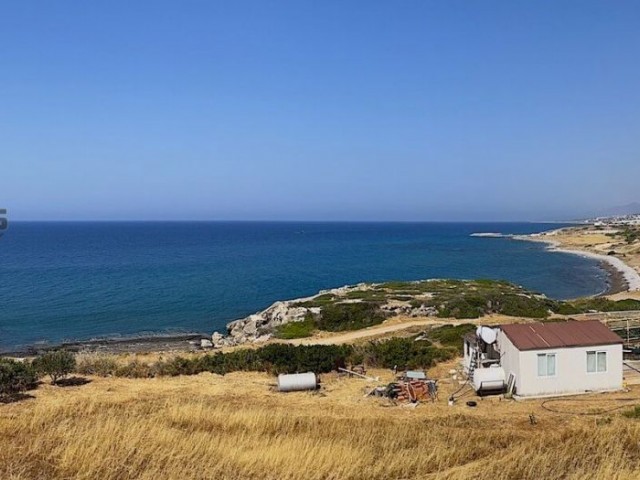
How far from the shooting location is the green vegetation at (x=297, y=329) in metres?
38.0

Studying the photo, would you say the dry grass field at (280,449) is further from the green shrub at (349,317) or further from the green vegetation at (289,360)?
the green shrub at (349,317)

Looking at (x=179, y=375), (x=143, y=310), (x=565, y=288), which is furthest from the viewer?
(x=565, y=288)

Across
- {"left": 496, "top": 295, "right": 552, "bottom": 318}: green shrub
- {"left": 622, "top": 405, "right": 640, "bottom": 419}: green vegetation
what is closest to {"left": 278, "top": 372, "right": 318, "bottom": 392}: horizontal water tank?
{"left": 622, "top": 405, "right": 640, "bottom": 419}: green vegetation

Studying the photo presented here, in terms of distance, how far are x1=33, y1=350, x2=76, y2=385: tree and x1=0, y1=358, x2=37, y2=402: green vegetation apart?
24.3 inches

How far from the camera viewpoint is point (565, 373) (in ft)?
66.7

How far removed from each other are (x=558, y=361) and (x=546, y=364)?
0.50 m

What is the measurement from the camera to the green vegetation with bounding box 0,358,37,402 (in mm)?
20516

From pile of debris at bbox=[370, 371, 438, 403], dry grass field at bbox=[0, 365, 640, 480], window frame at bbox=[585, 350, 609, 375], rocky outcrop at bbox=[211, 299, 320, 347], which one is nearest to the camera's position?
dry grass field at bbox=[0, 365, 640, 480]

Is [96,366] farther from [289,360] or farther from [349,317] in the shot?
[349,317]

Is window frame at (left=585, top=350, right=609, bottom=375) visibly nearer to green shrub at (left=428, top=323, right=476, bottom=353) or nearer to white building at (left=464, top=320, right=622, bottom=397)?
white building at (left=464, top=320, right=622, bottom=397)

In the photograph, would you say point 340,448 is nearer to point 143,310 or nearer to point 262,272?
point 143,310

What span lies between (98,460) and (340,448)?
13.1ft

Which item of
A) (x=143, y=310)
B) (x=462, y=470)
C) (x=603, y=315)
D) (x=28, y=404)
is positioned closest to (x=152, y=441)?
(x=462, y=470)

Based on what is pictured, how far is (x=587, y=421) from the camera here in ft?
52.8
